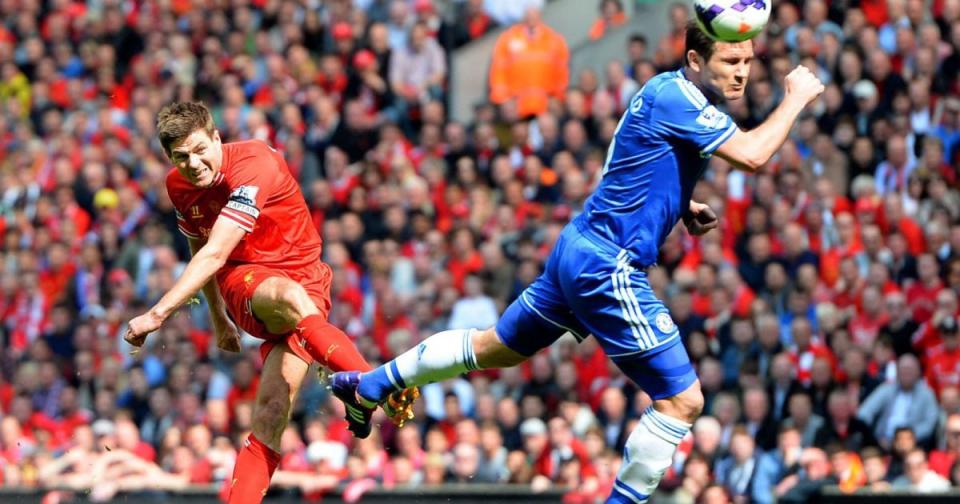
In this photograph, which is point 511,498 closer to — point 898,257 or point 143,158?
point 898,257

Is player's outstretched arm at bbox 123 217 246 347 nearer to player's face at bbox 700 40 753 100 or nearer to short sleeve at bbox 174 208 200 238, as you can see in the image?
short sleeve at bbox 174 208 200 238

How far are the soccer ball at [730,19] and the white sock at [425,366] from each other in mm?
1899

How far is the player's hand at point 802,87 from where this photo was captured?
310 inches

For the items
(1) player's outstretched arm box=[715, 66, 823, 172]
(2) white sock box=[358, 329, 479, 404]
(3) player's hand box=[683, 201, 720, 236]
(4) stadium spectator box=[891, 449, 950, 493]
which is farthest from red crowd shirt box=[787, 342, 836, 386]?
(1) player's outstretched arm box=[715, 66, 823, 172]

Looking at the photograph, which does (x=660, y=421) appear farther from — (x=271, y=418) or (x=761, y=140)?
(x=271, y=418)

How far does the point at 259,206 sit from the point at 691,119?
2.35 metres

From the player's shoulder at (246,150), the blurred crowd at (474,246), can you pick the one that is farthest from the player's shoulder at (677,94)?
the blurred crowd at (474,246)

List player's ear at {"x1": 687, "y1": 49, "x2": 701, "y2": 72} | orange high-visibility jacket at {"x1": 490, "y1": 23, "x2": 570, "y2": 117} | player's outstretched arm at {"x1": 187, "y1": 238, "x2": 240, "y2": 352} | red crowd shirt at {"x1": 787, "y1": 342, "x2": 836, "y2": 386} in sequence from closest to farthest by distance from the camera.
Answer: player's ear at {"x1": 687, "y1": 49, "x2": 701, "y2": 72}, player's outstretched arm at {"x1": 187, "y1": 238, "x2": 240, "y2": 352}, red crowd shirt at {"x1": 787, "y1": 342, "x2": 836, "y2": 386}, orange high-visibility jacket at {"x1": 490, "y1": 23, "x2": 570, "y2": 117}

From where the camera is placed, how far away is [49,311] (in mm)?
16797

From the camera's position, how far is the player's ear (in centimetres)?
798

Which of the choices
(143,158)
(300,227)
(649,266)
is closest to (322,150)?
(143,158)

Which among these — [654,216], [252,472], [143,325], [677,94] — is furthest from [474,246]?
[677,94]

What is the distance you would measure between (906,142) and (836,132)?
0.66 metres

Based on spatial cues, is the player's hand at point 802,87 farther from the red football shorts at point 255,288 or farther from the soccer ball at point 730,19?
the red football shorts at point 255,288
